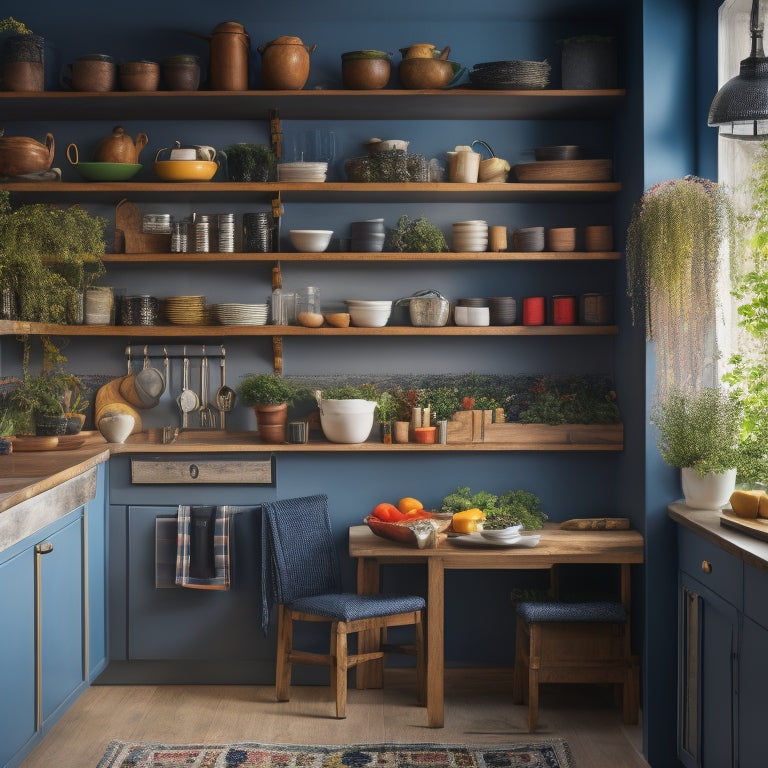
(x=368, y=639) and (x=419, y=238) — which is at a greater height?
(x=419, y=238)

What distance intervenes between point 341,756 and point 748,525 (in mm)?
1722

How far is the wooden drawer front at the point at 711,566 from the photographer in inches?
121

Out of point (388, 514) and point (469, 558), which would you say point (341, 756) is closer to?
point (469, 558)

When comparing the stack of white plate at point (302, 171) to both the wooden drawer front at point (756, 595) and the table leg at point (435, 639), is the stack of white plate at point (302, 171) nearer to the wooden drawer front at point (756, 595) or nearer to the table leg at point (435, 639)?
the table leg at point (435, 639)

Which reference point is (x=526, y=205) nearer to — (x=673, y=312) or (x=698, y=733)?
(x=673, y=312)

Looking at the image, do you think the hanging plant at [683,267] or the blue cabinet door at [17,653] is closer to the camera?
the blue cabinet door at [17,653]

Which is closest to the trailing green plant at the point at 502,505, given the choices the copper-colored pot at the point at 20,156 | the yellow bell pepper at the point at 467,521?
the yellow bell pepper at the point at 467,521

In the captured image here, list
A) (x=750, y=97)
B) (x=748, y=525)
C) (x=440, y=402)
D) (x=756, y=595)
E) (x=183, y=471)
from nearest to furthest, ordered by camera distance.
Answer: (x=756, y=595), (x=750, y=97), (x=748, y=525), (x=183, y=471), (x=440, y=402)

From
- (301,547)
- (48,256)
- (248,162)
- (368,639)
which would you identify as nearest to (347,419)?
(301,547)

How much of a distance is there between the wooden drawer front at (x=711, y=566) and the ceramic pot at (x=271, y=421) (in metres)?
1.80

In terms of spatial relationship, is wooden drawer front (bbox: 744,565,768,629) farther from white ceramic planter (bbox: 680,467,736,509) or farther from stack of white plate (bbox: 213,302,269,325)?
stack of white plate (bbox: 213,302,269,325)

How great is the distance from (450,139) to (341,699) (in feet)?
8.49

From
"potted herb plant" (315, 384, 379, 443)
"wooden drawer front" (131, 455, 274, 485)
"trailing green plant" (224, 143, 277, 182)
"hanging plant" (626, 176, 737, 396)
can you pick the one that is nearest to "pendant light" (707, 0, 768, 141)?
"hanging plant" (626, 176, 737, 396)

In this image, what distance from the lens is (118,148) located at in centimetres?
447
